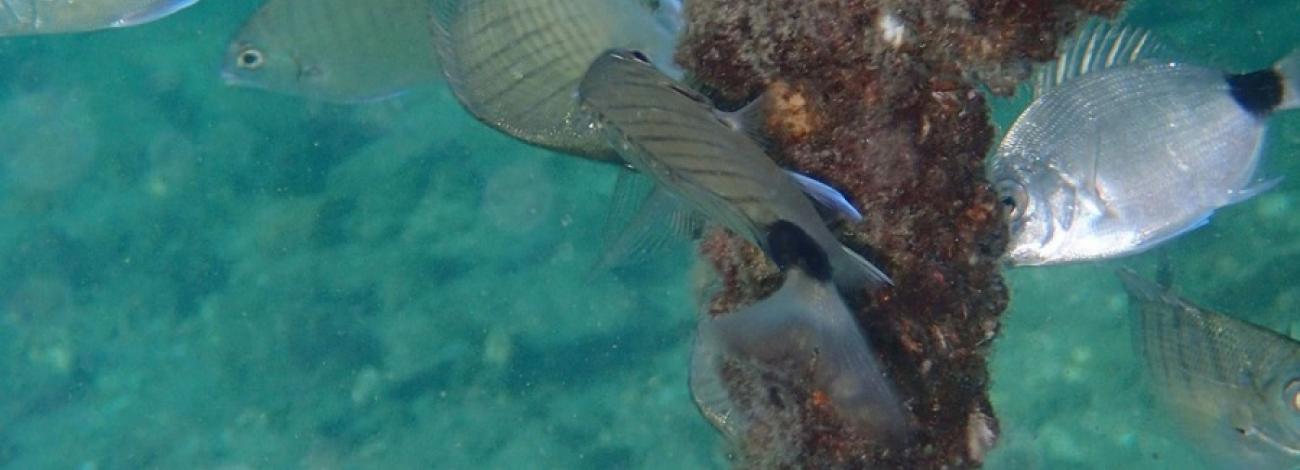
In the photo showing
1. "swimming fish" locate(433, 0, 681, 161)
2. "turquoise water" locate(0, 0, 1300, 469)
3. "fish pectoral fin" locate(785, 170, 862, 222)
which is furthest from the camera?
"turquoise water" locate(0, 0, 1300, 469)

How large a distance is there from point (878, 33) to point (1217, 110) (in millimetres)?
1349

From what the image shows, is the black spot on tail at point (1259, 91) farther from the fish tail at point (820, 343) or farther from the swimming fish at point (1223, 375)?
the fish tail at point (820, 343)

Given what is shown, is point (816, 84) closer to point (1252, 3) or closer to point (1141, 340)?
point (1141, 340)

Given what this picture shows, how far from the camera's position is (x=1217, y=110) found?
278 cm

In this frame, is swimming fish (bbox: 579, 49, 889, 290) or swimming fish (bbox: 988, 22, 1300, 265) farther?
swimming fish (bbox: 988, 22, 1300, 265)

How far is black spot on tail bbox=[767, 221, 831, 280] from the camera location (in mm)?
1623

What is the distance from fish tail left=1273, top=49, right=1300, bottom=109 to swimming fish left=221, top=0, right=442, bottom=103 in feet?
9.58

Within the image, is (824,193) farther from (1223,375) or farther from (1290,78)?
(1223,375)

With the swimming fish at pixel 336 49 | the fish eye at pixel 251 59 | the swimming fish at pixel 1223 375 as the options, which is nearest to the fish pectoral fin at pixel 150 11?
the swimming fish at pixel 336 49

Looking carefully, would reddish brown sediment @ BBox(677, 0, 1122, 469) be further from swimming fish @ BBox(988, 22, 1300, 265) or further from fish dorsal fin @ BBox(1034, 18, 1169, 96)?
fish dorsal fin @ BBox(1034, 18, 1169, 96)

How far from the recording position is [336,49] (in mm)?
3645

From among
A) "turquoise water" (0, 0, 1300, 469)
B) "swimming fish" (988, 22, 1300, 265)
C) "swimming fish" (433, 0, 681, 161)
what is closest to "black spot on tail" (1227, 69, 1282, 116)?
"swimming fish" (988, 22, 1300, 265)

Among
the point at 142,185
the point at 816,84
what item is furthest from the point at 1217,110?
the point at 142,185

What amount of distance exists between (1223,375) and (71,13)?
4.28 meters
